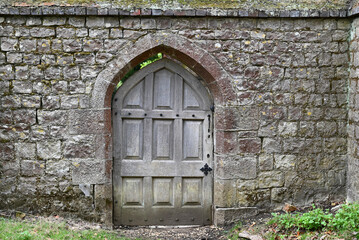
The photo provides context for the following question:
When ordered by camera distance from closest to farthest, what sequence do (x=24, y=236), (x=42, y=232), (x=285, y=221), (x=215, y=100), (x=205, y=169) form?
(x=24, y=236) < (x=42, y=232) < (x=285, y=221) < (x=215, y=100) < (x=205, y=169)

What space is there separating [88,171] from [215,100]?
1.92 m

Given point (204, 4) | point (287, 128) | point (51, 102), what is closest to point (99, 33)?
point (51, 102)

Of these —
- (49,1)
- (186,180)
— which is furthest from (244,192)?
(49,1)

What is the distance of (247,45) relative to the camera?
4.95 meters

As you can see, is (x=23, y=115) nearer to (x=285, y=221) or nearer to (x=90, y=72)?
(x=90, y=72)

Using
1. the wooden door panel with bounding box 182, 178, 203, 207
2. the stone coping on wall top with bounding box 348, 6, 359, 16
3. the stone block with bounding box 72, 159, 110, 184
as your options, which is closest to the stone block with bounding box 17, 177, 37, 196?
the stone block with bounding box 72, 159, 110, 184

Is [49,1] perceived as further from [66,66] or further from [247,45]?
[247,45]

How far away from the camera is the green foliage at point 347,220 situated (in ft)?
13.2

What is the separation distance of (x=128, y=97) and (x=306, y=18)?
2598 mm

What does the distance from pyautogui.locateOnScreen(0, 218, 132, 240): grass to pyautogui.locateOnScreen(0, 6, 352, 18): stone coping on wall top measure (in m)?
2.57

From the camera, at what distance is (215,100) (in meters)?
5.09

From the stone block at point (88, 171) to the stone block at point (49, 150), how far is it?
0.25 m

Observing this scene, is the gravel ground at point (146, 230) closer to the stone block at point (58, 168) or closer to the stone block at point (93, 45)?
the stone block at point (58, 168)

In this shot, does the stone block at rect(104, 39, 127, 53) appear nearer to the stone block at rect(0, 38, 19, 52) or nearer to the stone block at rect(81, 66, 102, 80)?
the stone block at rect(81, 66, 102, 80)
